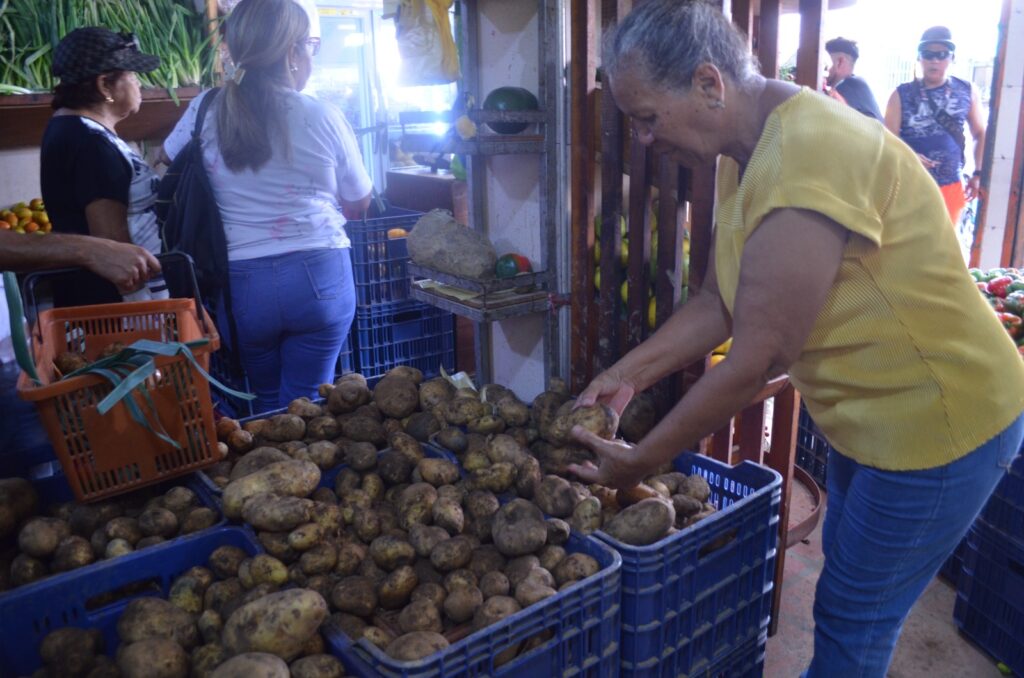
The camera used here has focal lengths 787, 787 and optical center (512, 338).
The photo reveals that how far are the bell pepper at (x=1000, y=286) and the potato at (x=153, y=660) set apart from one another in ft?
9.46

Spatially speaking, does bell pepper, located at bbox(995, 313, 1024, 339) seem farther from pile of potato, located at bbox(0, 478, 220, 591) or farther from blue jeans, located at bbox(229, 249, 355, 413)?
pile of potato, located at bbox(0, 478, 220, 591)

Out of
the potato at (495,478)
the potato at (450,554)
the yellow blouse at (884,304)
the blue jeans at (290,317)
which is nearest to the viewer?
the yellow blouse at (884,304)

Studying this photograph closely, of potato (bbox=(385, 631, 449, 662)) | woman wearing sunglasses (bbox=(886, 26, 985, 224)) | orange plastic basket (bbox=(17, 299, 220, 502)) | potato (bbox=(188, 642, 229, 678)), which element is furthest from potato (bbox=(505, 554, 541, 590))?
woman wearing sunglasses (bbox=(886, 26, 985, 224))

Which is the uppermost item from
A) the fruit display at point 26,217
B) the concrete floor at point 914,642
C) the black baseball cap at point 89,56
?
the black baseball cap at point 89,56

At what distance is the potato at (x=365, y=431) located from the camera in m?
2.20

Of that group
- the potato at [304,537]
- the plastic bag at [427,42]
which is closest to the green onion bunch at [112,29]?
the plastic bag at [427,42]

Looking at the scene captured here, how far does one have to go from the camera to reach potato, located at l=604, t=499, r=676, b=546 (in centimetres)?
168

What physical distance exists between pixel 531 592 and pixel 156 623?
2.37 ft

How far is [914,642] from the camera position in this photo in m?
2.55

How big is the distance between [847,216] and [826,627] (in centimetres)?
87

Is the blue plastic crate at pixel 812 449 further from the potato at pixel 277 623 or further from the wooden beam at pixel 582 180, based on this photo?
the potato at pixel 277 623

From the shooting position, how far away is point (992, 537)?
2414mm

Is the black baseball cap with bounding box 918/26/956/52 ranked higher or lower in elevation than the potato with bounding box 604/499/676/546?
higher

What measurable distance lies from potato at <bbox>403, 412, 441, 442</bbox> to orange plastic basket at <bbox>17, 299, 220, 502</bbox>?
0.54 meters
